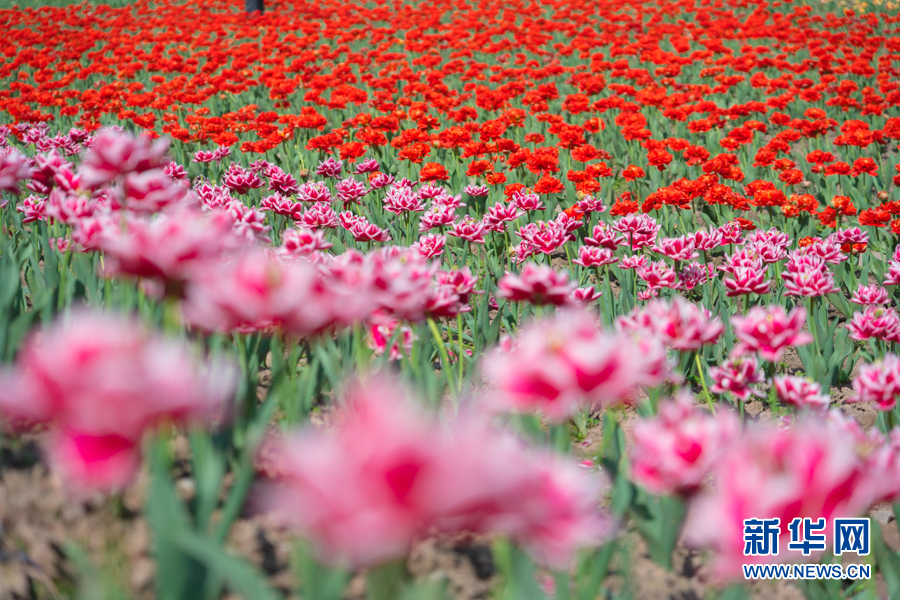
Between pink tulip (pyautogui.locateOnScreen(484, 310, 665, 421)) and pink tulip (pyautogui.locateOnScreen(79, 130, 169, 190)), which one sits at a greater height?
pink tulip (pyautogui.locateOnScreen(79, 130, 169, 190))

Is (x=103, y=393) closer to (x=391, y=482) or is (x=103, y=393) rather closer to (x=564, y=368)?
(x=391, y=482)

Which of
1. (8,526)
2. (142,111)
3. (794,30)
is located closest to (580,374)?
(8,526)

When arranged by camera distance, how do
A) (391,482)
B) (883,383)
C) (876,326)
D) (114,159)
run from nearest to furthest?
(391,482) < (114,159) < (883,383) < (876,326)

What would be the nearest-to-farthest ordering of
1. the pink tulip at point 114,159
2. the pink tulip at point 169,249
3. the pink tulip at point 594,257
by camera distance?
1. the pink tulip at point 169,249
2. the pink tulip at point 114,159
3. the pink tulip at point 594,257

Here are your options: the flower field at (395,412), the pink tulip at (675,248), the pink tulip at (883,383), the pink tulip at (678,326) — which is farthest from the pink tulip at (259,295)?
the pink tulip at (675,248)

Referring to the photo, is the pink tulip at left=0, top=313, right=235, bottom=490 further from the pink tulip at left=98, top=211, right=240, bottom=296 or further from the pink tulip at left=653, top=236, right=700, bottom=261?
the pink tulip at left=653, top=236, right=700, bottom=261

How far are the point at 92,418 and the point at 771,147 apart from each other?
234 inches

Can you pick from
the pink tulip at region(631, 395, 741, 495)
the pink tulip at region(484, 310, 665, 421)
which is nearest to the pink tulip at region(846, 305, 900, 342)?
the pink tulip at region(631, 395, 741, 495)

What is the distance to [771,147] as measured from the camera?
552 cm

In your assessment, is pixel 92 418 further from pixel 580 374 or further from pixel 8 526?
pixel 8 526

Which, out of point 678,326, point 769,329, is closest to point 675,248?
point 769,329

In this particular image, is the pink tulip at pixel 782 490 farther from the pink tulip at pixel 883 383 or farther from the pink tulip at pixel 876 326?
the pink tulip at pixel 876 326

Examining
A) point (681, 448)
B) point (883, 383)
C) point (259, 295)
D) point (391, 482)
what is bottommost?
point (883, 383)

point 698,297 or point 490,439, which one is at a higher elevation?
point 490,439
